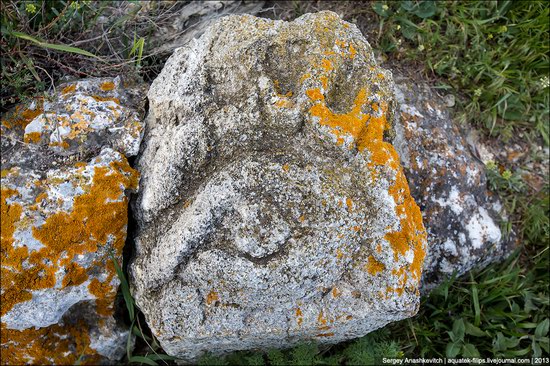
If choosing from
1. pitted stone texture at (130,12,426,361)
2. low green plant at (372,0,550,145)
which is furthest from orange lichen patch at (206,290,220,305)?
low green plant at (372,0,550,145)

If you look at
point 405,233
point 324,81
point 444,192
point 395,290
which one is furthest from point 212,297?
point 444,192

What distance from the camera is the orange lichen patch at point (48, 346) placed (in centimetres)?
302

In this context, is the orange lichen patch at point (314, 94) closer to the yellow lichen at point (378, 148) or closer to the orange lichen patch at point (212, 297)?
the yellow lichen at point (378, 148)

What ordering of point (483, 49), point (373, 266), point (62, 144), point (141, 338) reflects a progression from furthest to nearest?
point (483, 49) → point (141, 338) → point (62, 144) → point (373, 266)

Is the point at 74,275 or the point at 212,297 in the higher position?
the point at 74,275

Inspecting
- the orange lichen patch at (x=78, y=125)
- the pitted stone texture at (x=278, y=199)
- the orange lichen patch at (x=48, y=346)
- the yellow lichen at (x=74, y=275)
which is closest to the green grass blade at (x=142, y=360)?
the orange lichen patch at (x=48, y=346)

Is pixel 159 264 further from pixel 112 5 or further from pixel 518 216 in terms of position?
pixel 518 216

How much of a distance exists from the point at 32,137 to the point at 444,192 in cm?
261

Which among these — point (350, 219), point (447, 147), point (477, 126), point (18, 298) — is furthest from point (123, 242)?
point (477, 126)

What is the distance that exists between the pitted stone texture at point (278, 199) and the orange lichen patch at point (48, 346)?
2.08 feet

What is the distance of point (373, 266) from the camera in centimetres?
257

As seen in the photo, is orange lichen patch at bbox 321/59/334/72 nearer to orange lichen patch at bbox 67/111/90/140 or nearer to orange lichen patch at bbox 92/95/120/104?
orange lichen patch at bbox 92/95/120/104

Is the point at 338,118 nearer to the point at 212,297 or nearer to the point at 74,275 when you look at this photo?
the point at 212,297

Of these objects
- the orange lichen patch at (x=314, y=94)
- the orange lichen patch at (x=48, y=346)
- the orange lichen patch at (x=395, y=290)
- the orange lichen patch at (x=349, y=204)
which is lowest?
the orange lichen patch at (x=48, y=346)
